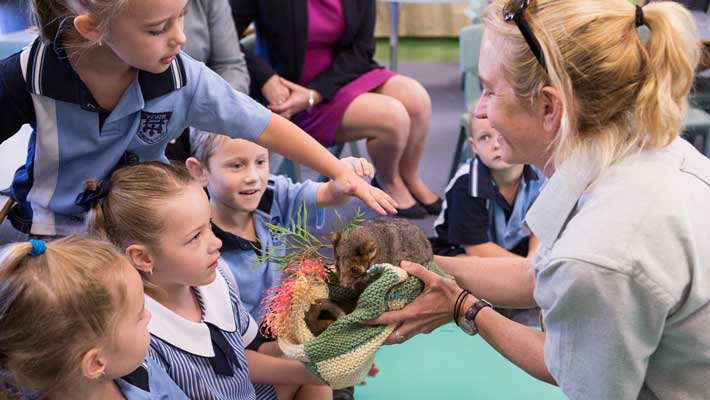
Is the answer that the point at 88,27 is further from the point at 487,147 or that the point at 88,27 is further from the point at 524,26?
the point at 487,147

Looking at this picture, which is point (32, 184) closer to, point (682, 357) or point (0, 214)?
point (0, 214)

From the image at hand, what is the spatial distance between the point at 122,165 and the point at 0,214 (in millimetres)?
279

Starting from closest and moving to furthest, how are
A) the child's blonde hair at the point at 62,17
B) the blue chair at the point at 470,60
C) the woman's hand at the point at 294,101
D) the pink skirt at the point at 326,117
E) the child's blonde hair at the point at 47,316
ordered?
1. the child's blonde hair at the point at 47,316
2. the child's blonde hair at the point at 62,17
3. the woman's hand at the point at 294,101
4. the pink skirt at the point at 326,117
5. the blue chair at the point at 470,60

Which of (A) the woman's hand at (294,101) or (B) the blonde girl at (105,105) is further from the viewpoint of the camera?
(A) the woman's hand at (294,101)

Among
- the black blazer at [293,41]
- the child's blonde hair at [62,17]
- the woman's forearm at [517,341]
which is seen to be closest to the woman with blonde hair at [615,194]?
the woman's forearm at [517,341]

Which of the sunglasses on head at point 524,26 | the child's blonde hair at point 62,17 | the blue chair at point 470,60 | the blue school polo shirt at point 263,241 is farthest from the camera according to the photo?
Answer: the blue chair at point 470,60

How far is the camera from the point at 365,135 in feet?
10.8

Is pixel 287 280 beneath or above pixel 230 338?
above

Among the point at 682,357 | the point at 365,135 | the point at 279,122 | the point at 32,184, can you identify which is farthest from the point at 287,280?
the point at 365,135

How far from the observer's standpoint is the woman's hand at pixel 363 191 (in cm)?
167

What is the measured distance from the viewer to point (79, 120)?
1.58m

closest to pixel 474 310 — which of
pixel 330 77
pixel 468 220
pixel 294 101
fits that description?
pixel 468 220

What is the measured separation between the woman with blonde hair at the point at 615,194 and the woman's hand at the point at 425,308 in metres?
0.29

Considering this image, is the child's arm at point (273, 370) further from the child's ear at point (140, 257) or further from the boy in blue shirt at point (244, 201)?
the child's ear at point (140, 257)
